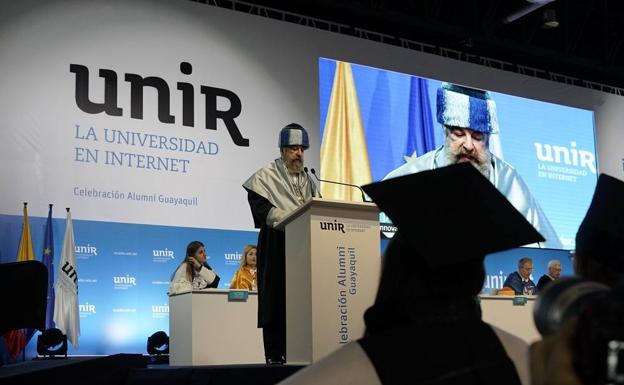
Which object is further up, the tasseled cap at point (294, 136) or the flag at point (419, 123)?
the flag at point (419, 123)

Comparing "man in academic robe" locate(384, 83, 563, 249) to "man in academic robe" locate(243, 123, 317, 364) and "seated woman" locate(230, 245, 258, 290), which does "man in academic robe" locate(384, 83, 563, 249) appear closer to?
"seated woman" locate(230, 245, 258, 290)

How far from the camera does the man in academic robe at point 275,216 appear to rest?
4.61m

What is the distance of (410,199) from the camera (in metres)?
1.39

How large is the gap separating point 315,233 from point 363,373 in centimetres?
276

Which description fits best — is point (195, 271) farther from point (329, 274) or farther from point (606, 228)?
point (606, 228)

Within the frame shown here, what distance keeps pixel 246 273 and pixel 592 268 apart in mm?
7571

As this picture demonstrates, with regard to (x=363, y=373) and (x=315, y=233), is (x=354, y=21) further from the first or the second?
(x=363, y=373)

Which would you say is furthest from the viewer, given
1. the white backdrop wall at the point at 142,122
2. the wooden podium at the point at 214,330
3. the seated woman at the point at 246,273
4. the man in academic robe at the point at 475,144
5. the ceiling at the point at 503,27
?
the ceiling at the point at 503,27

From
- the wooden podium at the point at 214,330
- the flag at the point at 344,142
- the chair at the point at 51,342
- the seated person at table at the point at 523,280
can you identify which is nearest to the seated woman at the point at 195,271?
the wooden podium at the point at 214,330

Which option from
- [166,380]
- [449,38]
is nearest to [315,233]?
[166,380]

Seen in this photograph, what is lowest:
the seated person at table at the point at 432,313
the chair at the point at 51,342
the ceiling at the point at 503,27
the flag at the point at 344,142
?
the chair at the point at 51,342

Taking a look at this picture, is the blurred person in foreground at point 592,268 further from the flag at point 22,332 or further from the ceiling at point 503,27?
the ceiling at point 503,27

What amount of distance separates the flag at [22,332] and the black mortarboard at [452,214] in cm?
613

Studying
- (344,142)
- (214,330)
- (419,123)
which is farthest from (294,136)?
(419,123)
